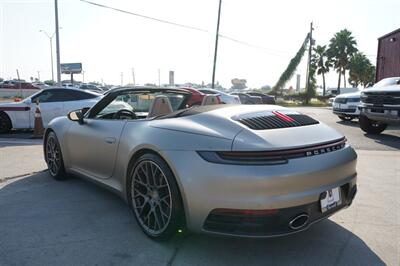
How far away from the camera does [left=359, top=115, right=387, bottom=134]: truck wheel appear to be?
1035 cm

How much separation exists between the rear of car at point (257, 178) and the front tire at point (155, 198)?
12 cm

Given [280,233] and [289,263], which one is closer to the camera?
[280,233]

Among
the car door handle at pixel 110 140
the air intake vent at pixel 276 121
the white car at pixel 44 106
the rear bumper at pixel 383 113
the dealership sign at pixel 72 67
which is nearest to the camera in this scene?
the air intake vent at pixel 276 121

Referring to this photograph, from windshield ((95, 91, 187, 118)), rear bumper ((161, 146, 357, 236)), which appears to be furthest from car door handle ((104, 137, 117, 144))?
rear bumper ((161, 146, 357, 236))

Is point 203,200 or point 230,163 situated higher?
point 230,163

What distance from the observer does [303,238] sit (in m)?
3.17

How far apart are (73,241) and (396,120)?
7.96 meters

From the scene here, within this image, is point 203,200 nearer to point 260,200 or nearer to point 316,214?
point 260,200

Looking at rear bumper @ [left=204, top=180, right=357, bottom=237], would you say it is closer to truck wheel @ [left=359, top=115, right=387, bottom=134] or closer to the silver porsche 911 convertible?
the silver porsche 911 convertible

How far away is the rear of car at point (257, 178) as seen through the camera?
248 centimetres

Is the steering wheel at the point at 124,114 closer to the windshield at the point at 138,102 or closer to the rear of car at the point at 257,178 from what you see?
the windshield at the point at 138,102

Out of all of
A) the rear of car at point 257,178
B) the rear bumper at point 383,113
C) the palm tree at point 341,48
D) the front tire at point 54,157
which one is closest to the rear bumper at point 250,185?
the rear of car at point 257,178

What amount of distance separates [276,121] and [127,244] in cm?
162

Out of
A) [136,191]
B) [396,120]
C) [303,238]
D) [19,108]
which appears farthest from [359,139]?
[19,108]
